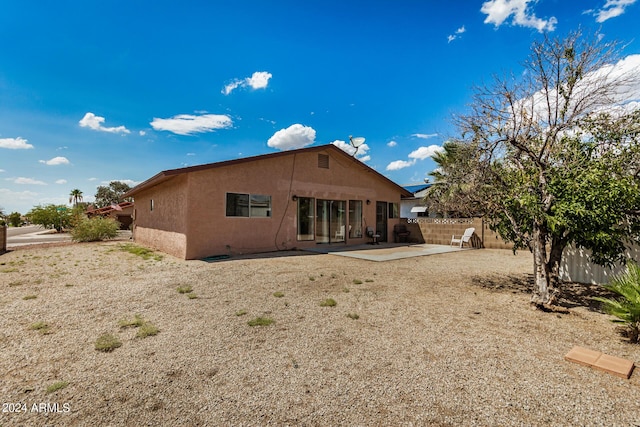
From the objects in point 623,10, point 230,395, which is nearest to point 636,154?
point 623,10

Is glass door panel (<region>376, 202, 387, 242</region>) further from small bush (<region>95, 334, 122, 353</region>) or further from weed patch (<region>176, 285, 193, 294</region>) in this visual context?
small bush (<region>95, 334, 122, 353</region>)

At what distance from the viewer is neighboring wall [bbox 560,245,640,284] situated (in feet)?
20.6

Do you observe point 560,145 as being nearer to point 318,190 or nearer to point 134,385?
point 134,385

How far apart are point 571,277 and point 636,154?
11.0 ft

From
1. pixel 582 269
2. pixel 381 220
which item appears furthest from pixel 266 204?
pixel 582 269

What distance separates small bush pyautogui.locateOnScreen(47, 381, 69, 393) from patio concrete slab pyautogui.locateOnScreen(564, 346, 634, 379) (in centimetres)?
463

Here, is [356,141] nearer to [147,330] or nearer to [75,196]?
[147,330]

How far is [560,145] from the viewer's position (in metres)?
5.05

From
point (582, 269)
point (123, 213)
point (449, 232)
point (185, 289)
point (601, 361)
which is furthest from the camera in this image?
point (123, 213)

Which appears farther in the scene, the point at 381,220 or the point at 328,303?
the point at 381,220

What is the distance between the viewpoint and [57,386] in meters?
2.48

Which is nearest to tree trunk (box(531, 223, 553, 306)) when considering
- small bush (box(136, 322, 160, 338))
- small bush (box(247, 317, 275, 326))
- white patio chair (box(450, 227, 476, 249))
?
small bush (box(247, 317, 275, 326))

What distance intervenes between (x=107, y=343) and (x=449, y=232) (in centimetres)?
1481

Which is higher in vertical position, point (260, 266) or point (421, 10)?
point (421, 10)
